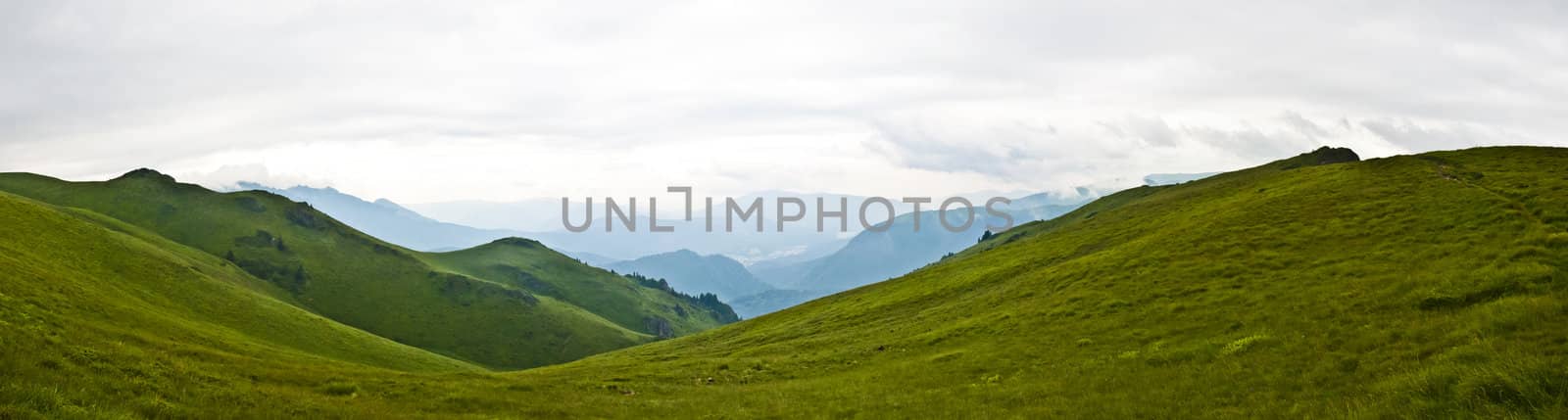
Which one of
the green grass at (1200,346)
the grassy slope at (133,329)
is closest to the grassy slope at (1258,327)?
the green grass at (1200,346)

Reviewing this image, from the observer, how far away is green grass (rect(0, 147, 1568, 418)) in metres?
19.6

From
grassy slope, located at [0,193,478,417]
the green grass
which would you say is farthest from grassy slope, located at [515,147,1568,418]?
grassy slope, located at [0,193,478,417]

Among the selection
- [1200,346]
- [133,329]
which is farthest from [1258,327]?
[133,329]

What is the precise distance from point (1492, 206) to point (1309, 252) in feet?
35.2

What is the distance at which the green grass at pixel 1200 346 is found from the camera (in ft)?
64.2

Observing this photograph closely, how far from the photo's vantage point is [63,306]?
165ft

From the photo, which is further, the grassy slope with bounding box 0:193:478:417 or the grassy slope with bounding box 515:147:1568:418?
the grassy slope with bounding box 515:147:1568:418

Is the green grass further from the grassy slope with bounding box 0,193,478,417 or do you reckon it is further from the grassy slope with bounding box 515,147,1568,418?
the grassy slope with bounding box 0,193,478,417

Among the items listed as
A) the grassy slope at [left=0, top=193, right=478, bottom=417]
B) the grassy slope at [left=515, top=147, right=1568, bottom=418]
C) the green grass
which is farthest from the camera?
the grassy slope at [left=515, top=147, right=1568, bottom=418]

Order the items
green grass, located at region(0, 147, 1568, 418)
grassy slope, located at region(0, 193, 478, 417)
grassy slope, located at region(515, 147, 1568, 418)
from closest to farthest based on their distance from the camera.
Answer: grassy slope, located at region(0, 193, 478, 417), green grass, located at region(0, 147, 1568, 418), grassy slope, located at region(515, 147, 1568, 418)

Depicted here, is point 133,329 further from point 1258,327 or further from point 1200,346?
point 1258,327

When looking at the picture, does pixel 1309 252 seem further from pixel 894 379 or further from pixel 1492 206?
pixel 894 379

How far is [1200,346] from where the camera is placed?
29969 mm

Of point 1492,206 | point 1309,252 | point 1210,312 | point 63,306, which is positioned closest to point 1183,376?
point 1210,312
